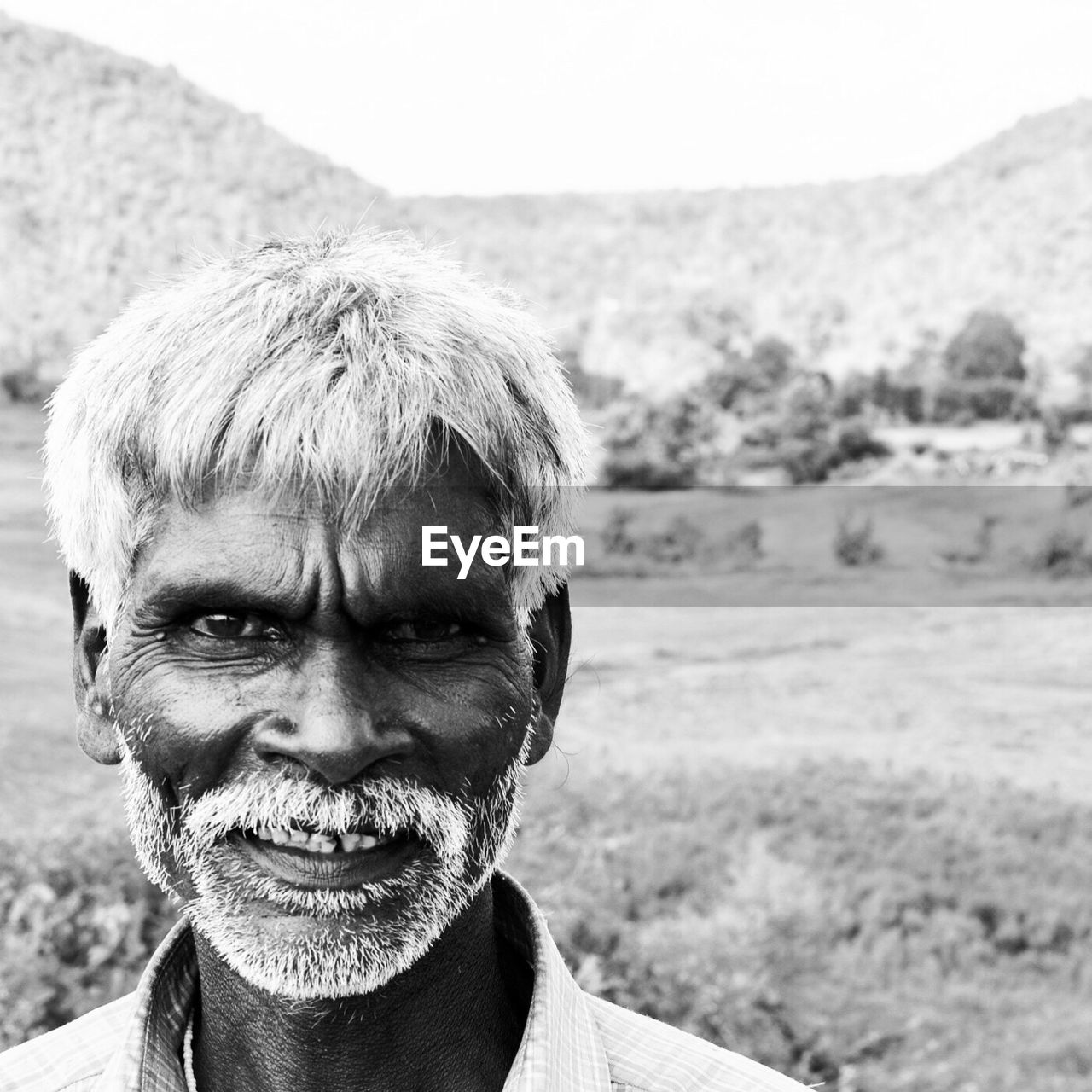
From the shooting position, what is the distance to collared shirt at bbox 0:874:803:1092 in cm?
196

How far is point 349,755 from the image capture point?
1.69 meters

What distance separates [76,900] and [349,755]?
393cm

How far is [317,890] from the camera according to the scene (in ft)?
5.92

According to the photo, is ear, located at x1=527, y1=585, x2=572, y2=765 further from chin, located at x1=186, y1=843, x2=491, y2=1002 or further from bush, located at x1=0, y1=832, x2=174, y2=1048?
bush, located at x1=0, y1=832, x2=174, y2=1048

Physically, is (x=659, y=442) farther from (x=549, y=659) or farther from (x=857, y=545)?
(x=549, y=659)

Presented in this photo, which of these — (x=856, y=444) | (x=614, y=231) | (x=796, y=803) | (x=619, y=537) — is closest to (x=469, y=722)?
(x=796, y=803)

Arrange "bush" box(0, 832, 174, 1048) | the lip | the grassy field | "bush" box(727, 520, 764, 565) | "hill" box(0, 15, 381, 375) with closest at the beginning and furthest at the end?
the lip < "bush" box(0, 832, 174, 1048) < the grassy field < "bush" box(727, 520, 764, 565) < "hill" box(0, 15, 381, 375)

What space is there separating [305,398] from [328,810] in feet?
1.82

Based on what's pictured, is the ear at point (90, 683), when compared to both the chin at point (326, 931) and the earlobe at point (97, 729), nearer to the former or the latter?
the earlobe at point (97, 729)

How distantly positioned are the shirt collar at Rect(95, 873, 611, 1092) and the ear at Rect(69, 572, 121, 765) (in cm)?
32

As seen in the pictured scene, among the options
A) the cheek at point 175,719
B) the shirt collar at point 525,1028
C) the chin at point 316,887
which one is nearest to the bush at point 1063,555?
the shirt collar at point 525,1028

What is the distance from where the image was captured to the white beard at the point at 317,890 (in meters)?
1.76

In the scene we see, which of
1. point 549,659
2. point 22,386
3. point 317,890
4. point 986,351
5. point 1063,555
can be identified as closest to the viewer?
point 317,890

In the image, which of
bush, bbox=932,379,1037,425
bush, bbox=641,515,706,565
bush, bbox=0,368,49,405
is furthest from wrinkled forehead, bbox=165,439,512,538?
bush, bbox=932,379,1037,425
